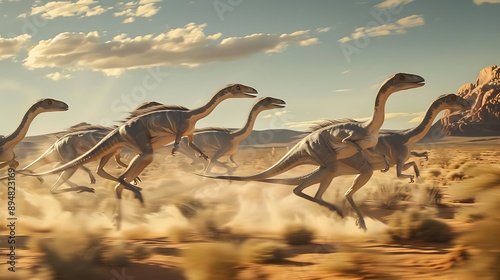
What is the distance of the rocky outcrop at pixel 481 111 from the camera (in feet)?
254

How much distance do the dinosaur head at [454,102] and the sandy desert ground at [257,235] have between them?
2781 mm

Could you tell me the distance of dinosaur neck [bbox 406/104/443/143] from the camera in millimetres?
14523

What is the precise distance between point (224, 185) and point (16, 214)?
772 centimetres

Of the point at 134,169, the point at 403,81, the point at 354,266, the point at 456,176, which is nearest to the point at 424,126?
the point at 403,81

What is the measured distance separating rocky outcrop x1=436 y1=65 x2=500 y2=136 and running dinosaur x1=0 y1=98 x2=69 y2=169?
229ft

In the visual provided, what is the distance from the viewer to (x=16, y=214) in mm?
15578

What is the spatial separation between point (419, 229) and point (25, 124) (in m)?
10.5

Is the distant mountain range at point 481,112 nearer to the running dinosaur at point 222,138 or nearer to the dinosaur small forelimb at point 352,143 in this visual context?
the running dinosaur at point 222,138

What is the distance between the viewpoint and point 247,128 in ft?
58.3

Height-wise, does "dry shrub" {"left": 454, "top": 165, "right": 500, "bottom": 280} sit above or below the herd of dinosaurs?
below

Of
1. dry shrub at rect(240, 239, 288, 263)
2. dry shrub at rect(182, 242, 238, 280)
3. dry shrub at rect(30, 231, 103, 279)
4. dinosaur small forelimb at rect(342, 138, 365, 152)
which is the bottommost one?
dry shrub at rect(240, 239, 288, 263)

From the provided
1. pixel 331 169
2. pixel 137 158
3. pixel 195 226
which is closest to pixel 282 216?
pixel 195 226

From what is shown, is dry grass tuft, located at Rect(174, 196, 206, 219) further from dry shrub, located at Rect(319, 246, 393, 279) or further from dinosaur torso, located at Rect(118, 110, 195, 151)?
dry shrub, located at Rect(319, 246, 393, 279)

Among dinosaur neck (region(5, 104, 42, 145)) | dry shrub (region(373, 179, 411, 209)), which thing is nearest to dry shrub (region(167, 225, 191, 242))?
dinosaur neck (region(5, 104, 42, 145))
